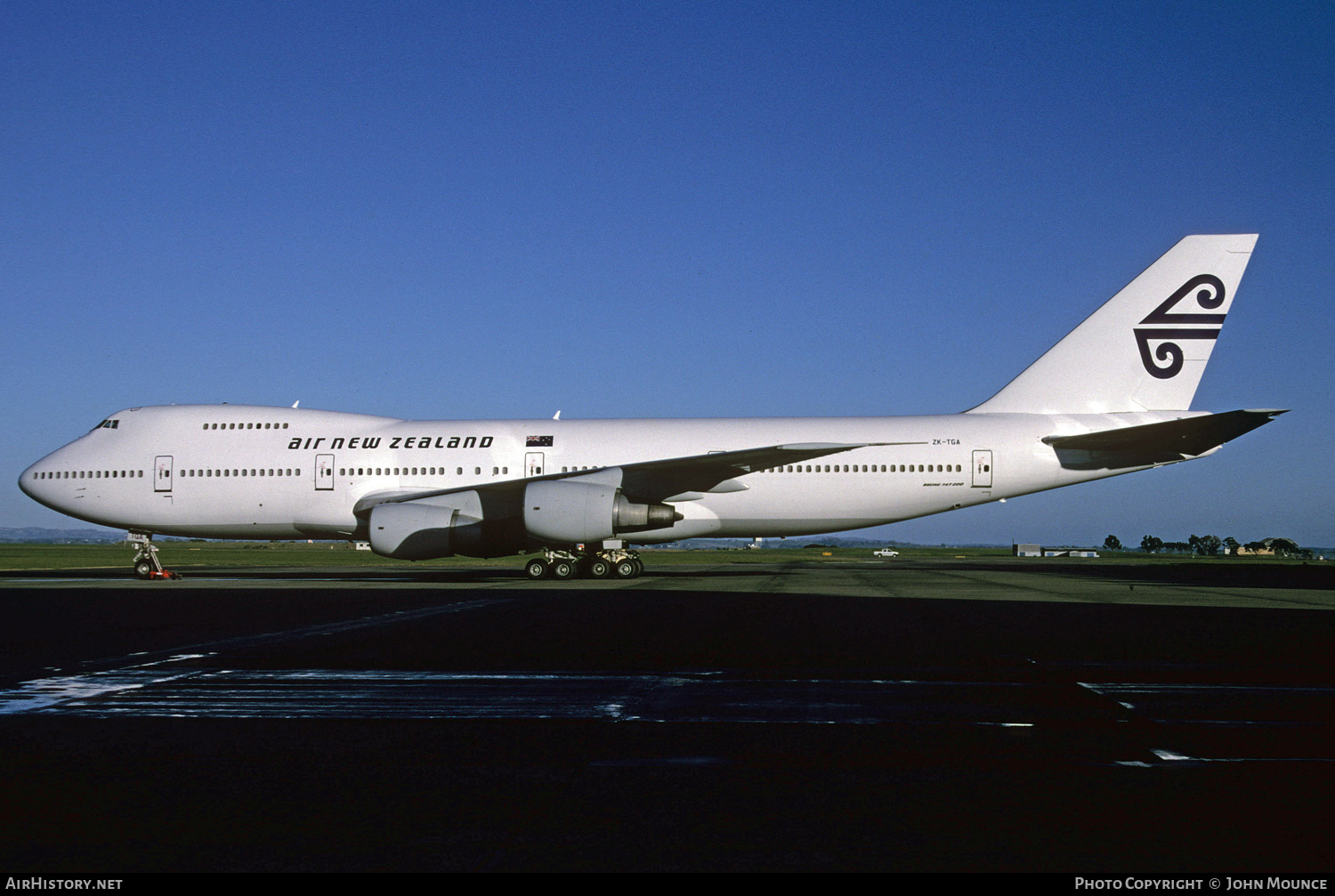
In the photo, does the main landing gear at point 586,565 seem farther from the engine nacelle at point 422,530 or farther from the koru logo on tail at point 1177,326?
the koru logo on tail at point 1177,326

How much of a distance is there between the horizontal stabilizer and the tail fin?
1494 mm

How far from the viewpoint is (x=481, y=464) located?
2486 cm

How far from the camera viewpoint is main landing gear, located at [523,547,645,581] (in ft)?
79.3

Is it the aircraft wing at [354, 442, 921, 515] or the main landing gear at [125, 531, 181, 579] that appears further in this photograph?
the main landing gear at [125, 531, 181, 579]

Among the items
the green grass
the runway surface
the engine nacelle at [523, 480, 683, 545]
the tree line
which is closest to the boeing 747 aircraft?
the engine nacelle at [523, 480, 683, 545]

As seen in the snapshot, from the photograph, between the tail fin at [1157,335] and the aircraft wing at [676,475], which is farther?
the tail fin at [1157,335]

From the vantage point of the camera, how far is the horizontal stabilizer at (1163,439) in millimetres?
21125

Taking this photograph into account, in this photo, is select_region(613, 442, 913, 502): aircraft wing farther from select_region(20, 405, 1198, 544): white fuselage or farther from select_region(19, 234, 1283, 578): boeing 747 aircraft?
select_region(20, 405, 1198, 544): white fuselage

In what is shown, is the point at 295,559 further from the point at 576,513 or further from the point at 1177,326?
the point at 1177,326

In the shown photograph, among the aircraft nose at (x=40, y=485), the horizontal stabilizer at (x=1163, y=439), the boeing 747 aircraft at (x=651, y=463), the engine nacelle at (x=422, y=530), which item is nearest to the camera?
the horizontal stabilizer at (x=1163, y=439)

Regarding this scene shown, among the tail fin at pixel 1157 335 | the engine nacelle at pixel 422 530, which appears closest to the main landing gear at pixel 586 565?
the engine nacelle at pixel 422 530

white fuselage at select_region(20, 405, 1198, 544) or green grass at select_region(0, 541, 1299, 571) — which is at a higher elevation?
white fuselage at select_region(20, 405, 1198, 544)

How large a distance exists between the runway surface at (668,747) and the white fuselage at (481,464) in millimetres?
12116

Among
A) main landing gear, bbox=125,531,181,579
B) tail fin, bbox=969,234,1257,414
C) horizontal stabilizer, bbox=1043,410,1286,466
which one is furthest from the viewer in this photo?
main landing gear, bbox=125,531,181,579
